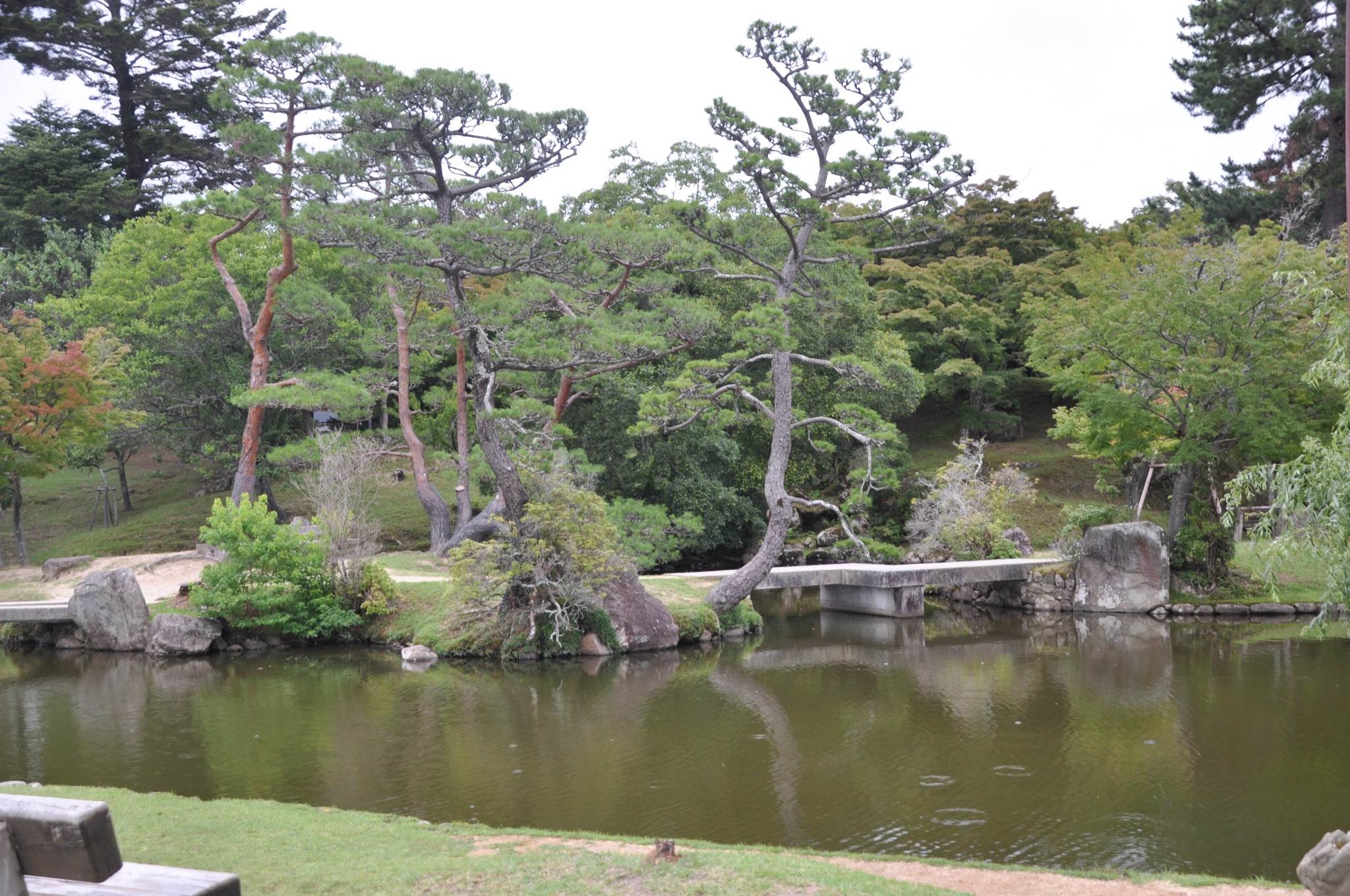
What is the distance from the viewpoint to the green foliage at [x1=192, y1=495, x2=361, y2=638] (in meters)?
15.8

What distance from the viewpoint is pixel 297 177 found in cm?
1559

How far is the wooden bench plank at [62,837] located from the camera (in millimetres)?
3506

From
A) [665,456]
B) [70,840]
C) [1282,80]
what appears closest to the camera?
[70,840]

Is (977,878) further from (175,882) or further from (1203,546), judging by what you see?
(1203,546)

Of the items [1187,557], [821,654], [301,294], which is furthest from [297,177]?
[1187,557]

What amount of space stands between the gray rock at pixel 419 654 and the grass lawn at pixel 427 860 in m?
7.61

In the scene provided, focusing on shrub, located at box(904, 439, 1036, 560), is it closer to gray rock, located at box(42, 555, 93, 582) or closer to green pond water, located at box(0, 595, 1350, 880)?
green pond water, located at box(0, 595, 1350, 880)

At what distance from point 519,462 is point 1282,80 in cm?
2266

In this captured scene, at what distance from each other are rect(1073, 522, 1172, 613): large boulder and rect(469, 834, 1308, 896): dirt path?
13.6m

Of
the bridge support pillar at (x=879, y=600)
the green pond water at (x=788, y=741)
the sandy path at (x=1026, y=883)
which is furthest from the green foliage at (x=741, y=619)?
the sandy path at (x=1026, y=883)

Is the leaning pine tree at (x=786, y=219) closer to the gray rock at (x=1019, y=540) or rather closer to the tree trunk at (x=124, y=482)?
the gray rock at (x=1019, y=540)

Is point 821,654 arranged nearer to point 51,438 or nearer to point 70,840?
point 70,840

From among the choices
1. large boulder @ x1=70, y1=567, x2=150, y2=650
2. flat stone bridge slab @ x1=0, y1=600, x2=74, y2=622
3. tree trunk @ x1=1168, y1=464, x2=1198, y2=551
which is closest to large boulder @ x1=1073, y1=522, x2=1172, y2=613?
tree trunk @ x1=1168, y1=464, x2=1198, y2=551

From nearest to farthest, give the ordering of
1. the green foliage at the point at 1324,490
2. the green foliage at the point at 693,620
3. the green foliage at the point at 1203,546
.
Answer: the green foliage at the point at 1324,490
the green foliage at the point at 693,620
the green foliage at the point at 1203,546
